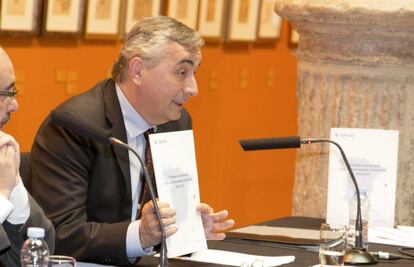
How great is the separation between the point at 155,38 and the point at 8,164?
1.00 metres

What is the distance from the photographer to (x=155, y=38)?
4207 millimetres

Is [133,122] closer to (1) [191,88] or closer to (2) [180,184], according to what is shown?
(1) [191,88]

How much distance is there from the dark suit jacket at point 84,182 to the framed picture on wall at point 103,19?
2.88 metres

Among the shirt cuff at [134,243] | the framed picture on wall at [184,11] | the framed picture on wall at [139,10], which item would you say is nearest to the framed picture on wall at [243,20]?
the framed picture on wall at [184,11]

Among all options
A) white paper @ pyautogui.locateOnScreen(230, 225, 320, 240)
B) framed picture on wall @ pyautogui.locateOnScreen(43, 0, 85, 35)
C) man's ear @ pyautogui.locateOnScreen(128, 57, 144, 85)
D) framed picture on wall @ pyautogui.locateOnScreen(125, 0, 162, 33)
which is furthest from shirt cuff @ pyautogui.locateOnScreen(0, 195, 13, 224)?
framed picture on wall @ pyautogui.locateOnScreen(125, 0, 162, 33)

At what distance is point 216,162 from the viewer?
342 inches

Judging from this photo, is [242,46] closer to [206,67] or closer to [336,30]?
[206,67]

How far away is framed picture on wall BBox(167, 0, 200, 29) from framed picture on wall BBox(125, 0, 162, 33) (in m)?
0.14

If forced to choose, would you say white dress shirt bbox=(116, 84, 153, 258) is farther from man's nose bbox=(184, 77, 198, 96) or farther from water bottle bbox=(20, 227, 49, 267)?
water bottle bbox=(20, 227, 49, 267)

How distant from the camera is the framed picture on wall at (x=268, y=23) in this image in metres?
9.08

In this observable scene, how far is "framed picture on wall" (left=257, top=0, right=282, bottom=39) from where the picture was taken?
908 centimetres

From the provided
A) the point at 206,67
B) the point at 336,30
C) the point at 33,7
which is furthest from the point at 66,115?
the point at 206,67

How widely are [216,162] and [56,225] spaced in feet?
15.6

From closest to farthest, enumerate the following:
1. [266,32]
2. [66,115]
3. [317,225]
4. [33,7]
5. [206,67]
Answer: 1. [66,115]
2. [317,225]
3. [33,7]
4. [206,67]
5. [266,32]
